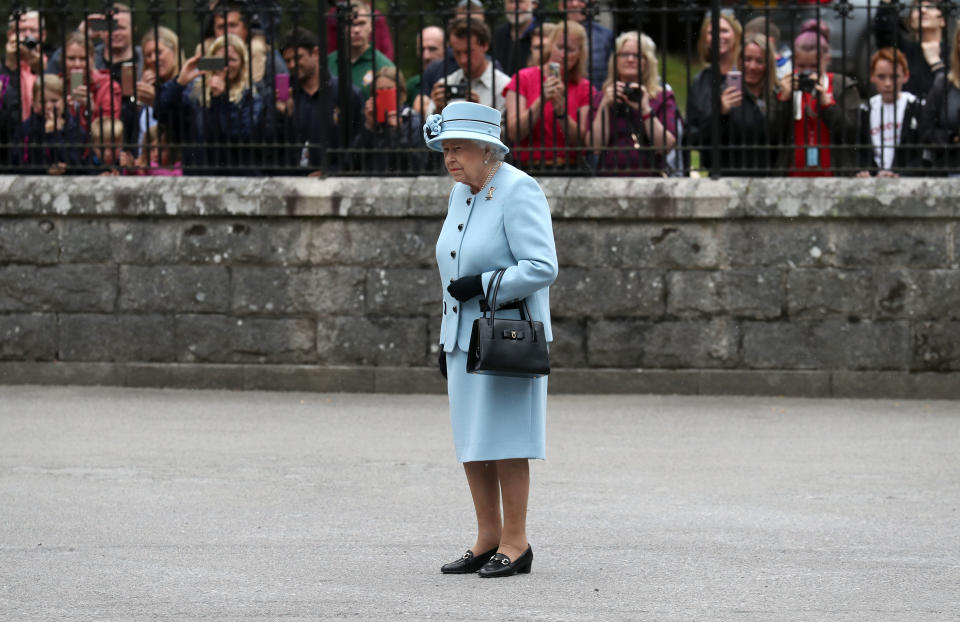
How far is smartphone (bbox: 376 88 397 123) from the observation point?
11.0 m

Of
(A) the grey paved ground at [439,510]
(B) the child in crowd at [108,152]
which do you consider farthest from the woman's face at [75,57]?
(A) the grey paved ground at [439,510]

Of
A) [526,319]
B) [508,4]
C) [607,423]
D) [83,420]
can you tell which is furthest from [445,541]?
[508,4]

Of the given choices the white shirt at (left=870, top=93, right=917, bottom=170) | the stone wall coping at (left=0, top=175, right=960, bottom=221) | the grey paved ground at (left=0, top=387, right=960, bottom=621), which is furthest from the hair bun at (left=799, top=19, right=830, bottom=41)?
the grey paved ground at (left=0, top=387, right=960, bottom=621)

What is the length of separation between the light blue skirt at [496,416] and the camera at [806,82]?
5.34 meters

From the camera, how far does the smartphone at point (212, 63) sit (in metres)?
11.0

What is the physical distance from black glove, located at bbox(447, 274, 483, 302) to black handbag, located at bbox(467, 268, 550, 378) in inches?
2.2

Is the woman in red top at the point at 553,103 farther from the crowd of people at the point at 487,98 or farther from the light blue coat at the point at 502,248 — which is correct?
the light blue coat at the point at 502,248

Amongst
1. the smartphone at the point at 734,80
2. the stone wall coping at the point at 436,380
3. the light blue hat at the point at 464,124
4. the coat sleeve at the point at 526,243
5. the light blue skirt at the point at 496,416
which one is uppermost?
the smartphone at the point at 734,80

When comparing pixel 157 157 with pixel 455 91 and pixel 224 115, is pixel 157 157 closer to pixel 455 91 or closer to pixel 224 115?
pixel 224 115

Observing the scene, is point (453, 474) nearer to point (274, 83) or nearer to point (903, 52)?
point (274, 83)

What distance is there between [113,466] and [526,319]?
319 cm

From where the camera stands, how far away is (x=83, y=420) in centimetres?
979

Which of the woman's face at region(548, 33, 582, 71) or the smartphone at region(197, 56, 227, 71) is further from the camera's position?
the smartphone at region(197, 56, 227, 71)

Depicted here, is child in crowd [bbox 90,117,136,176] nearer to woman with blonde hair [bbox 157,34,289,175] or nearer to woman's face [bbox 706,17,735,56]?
woman with blonde hair [bbox 157,34,289,175]
